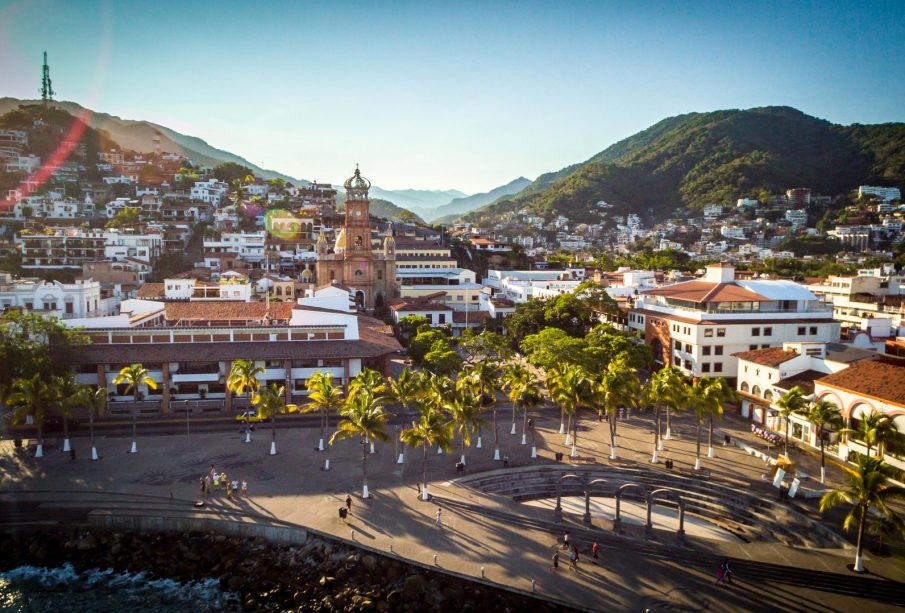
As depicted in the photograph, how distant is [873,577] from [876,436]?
22.6ft

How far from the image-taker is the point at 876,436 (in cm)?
2734

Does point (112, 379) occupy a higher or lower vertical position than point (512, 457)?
higher

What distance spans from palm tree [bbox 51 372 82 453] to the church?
4744cm

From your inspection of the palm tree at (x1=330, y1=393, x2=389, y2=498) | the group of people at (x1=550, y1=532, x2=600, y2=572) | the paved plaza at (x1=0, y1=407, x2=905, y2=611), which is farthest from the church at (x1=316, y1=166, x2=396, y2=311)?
the group of people at (x1=550, y1=532, x2=600, y2=572)

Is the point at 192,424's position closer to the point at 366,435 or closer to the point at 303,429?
the point at 303,429

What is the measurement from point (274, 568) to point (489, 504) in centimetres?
1052

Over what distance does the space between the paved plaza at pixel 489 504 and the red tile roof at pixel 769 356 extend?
510 cm

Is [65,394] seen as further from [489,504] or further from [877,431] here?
[877,431]

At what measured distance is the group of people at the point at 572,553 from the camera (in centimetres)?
2427

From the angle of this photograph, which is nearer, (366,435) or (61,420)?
(366,435)

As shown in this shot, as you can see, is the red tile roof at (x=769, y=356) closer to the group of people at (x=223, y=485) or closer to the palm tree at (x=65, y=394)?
the group of people at (x=223, y=485)

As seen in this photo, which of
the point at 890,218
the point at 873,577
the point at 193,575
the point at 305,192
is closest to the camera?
the point at 873,577

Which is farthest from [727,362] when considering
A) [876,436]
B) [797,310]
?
[876,436]

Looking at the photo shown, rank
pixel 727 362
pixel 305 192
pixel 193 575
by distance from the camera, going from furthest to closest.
→ pixel 305 192
pixel 727 362
pixel 193 575
